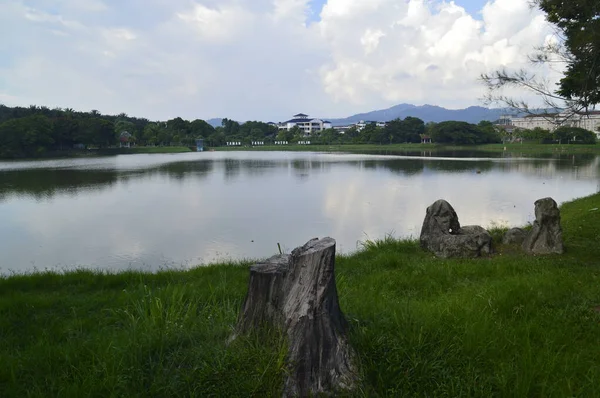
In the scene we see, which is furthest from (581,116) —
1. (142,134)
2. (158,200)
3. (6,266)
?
(142,134)

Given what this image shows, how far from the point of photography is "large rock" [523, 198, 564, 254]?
588 centimetres

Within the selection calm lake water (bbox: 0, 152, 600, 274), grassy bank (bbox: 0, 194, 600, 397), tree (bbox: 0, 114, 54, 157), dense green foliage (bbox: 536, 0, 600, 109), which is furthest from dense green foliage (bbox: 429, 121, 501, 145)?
grassy bank (bbox: 0, 194, 600, 397)

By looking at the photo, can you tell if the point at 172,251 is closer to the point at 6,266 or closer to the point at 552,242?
the point at 6,266

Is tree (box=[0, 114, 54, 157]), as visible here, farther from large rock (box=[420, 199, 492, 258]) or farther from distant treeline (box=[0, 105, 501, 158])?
large rock (box=[420, 199, 492, 258])

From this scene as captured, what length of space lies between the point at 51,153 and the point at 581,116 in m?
58.0

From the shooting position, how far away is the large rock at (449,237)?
6.22 metres

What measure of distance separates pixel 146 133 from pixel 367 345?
246ft

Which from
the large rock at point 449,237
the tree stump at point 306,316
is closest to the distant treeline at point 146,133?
the large rock at point 449,237

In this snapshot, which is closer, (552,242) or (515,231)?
(552,242)

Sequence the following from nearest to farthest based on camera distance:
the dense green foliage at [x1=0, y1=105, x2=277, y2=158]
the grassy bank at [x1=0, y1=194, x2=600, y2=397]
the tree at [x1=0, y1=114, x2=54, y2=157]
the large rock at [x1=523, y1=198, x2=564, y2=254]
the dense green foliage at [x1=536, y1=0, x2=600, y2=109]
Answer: the grassy bank at [x1=0, y1=194, x2=600, y2=397]
the dense green foliage at [x1=536, y1=0, x2=600, y2=109]
the large rock at [x1=523, y1=198, x2=564, y2=254]
the tree at [x1=0, y1=114, x2=54, y2=157]
the dense green foliage at [x1=0, y1=105, x2=277, y2=158]

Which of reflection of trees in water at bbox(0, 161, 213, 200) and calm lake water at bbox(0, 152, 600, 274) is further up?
reflection of trees in water at bbox(0, 161, 213, 200)

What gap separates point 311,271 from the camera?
253cm

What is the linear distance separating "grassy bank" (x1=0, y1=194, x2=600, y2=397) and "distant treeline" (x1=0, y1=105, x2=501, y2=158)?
52.3 metres

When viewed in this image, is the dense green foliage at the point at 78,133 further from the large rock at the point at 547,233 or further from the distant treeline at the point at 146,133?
the large rock at the point at 547,233
